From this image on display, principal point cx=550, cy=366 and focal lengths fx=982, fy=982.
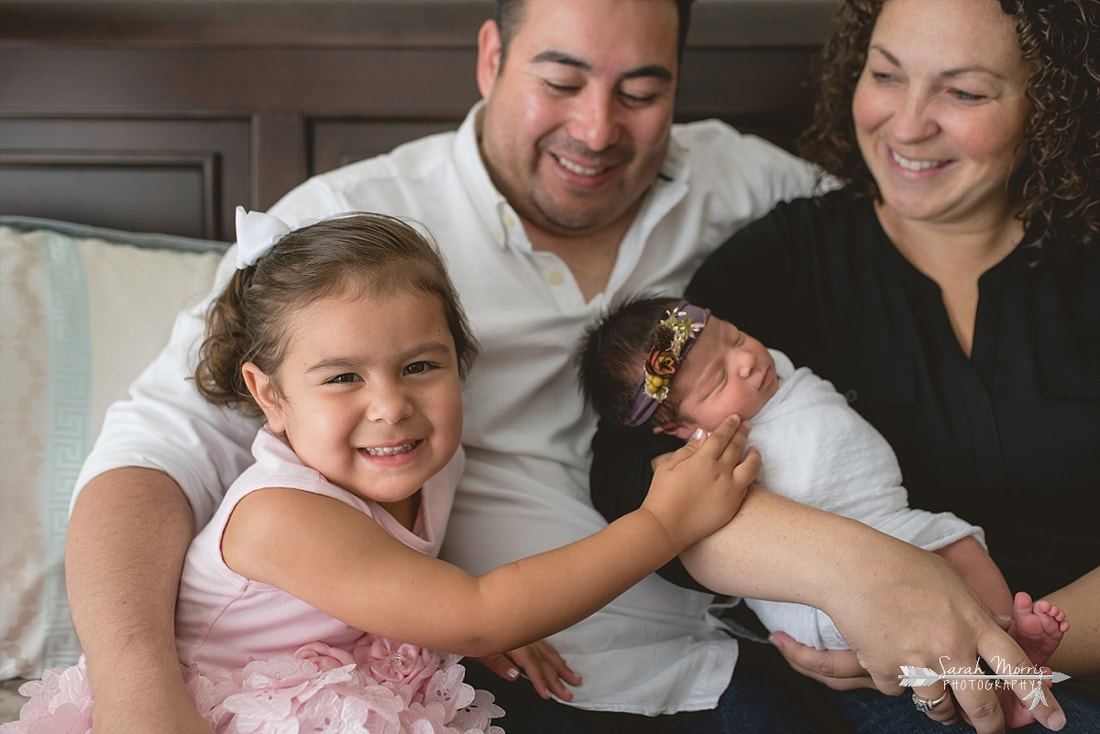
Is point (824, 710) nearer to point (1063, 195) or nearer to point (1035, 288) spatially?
point (1035, 288)

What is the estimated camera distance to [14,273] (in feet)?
6.03

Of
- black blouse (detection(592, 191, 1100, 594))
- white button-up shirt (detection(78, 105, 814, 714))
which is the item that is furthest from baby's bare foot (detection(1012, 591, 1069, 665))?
white button-up shirt (detection(78, 105, 814, 714))

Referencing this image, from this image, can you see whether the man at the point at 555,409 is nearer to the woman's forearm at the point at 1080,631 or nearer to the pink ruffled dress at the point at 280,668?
the pink ruffled dress at the point at 280,668

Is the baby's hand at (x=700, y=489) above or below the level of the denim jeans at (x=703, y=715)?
above

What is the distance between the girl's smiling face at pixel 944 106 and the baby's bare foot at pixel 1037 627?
77 cm

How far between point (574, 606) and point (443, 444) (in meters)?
0.29

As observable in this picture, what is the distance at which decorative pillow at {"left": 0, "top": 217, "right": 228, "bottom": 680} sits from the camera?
1.67 m

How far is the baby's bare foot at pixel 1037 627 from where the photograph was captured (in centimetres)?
134

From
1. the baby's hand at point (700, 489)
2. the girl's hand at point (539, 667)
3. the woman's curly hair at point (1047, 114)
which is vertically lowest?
the girl's hand at point (539, 667)

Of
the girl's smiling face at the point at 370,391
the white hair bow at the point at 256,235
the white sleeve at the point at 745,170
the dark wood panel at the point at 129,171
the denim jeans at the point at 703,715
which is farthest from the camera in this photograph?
the dark wood panel at the point at 129,171

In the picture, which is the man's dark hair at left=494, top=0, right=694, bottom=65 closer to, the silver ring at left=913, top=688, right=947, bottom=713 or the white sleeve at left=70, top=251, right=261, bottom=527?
the white sleeve at left=70, top=251, right=261, bottom=527

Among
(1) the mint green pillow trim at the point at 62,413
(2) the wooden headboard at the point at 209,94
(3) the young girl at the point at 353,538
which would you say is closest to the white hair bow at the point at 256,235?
(3) the young girl at the point at 353,538

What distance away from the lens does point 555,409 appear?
1.85 metres

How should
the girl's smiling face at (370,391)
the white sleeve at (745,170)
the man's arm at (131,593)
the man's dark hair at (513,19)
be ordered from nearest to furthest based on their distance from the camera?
1. the man's arm at (131,593)
2. the girl's smiling face at (370,391)
3. the man's dark hair at (513,19)
4. the white sleeve at (745,170)
